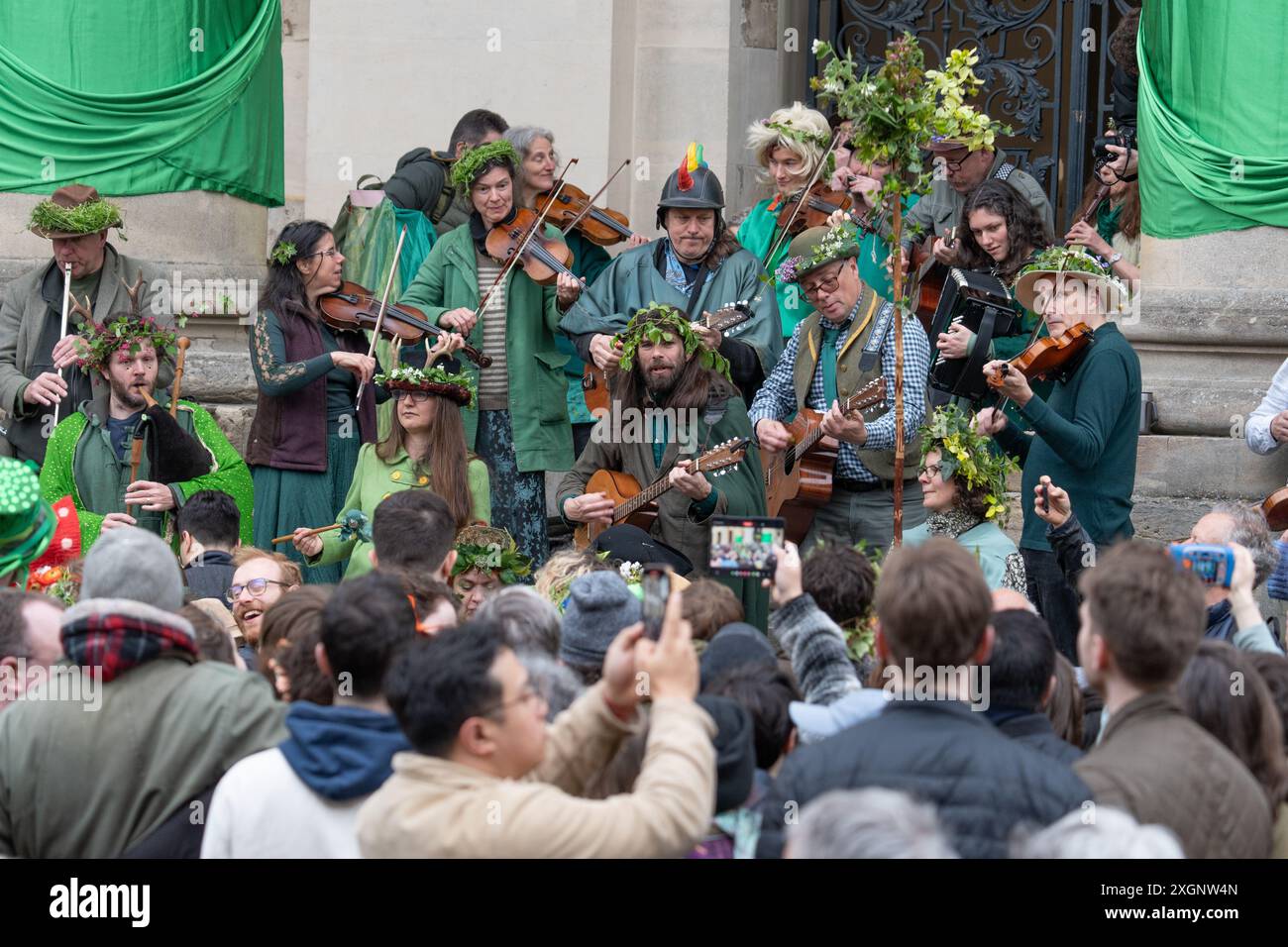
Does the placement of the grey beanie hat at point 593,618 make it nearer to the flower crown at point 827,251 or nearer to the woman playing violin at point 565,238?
the flower crown at point 827,251

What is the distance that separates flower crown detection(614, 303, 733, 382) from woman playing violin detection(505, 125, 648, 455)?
969 millimetres

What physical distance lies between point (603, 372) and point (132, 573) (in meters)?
3.87

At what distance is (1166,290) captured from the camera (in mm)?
8797

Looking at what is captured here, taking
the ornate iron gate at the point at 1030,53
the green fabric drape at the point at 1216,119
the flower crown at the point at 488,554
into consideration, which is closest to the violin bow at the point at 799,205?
the green fabric drape at the point at 1216,119

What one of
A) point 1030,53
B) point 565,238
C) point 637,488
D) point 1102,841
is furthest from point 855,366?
point 1102,841

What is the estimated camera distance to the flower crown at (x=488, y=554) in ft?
23.4

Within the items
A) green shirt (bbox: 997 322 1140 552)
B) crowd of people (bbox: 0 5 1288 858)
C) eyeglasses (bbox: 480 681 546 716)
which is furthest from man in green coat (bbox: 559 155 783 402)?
eyeglasses (bbox: 480 681 546 716)

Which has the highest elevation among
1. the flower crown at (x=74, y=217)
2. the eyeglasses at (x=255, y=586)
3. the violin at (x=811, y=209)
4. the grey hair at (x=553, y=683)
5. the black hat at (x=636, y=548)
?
the violin at (x=811, y=209)

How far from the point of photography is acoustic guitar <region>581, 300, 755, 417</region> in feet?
25.4

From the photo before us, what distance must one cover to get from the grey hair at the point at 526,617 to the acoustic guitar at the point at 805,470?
2.65 m

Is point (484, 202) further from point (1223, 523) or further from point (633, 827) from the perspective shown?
point (633, 827)

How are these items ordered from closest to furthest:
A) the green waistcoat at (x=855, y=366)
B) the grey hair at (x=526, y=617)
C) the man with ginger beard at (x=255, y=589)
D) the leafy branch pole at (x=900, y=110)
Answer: the grey hair at (x=526, y=617) → the leafy branch pole at (x=900, y=110) → the man with ginger beard at (x=255, y=589) → the green waistcoat at (x=855, y=366)

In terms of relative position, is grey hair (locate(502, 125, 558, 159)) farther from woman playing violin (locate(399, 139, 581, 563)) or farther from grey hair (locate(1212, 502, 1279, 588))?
grey hair (locate(1212, 502, 1279, 588))

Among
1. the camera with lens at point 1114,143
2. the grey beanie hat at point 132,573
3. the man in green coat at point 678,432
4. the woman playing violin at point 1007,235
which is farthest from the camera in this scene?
the camera with lens at point 1114,143
